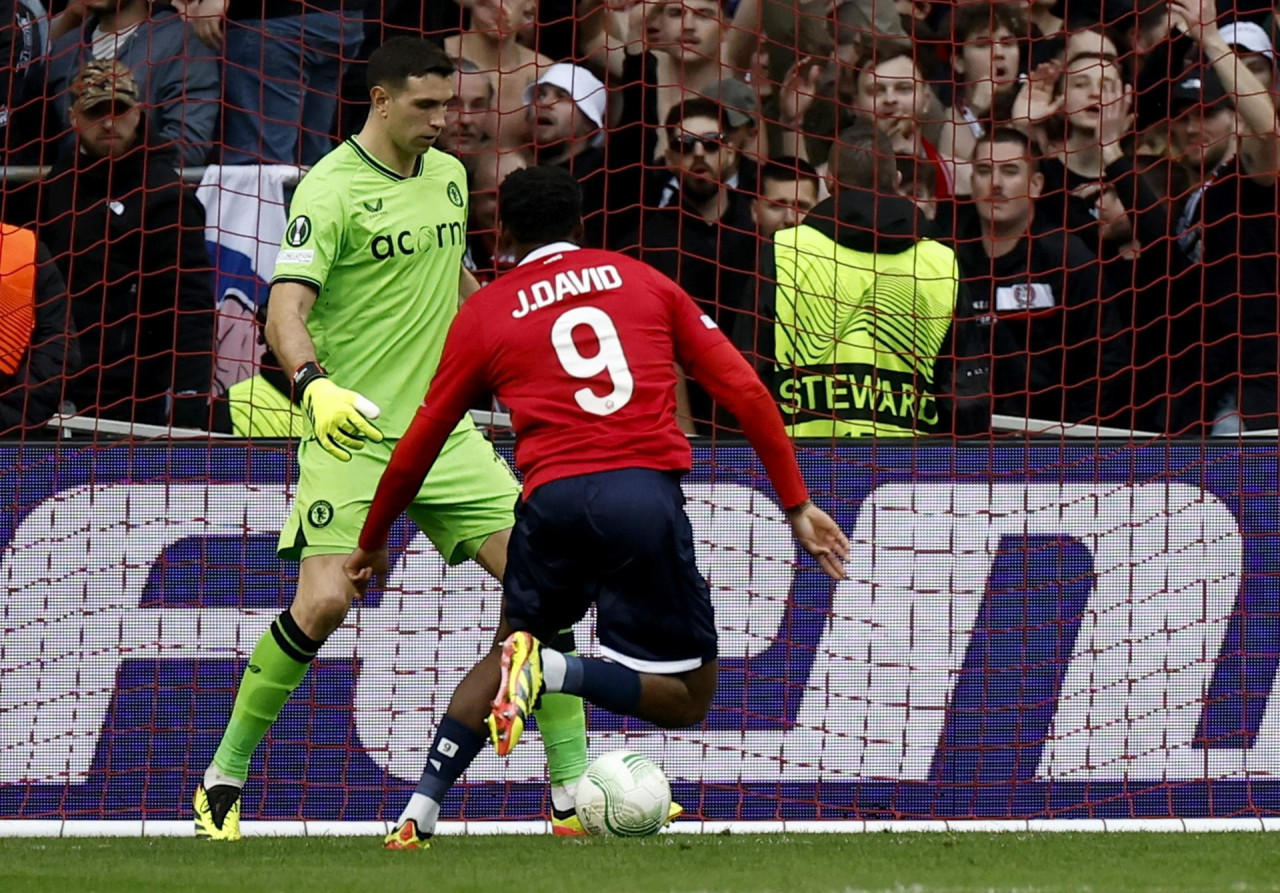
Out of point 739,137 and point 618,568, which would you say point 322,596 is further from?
point 739,137

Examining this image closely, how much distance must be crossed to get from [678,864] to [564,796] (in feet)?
4.40

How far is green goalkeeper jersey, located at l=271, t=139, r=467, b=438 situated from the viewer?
6.41 metres

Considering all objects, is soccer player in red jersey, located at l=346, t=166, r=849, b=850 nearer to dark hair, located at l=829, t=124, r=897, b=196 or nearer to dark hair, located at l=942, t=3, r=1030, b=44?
dark hair, located at l=829, t=124, r=897, b=196

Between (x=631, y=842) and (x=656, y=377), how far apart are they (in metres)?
1.35


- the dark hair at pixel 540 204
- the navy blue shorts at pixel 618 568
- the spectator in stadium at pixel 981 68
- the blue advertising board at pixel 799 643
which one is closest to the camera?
the navy blue shorts at pixel 618 568

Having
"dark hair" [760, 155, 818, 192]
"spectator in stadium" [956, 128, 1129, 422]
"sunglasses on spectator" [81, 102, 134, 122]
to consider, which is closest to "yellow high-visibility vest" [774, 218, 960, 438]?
"spectator in stadium" [956, 128, 1129, 422]

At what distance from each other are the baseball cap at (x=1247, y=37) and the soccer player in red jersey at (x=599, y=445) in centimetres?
323

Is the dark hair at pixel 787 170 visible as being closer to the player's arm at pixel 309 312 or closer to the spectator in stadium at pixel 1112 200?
the spectator in stadium at pixel 1112 200

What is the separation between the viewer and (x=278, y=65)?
8.40 metres

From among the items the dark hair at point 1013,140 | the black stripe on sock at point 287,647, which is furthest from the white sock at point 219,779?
the dark hair at point 1013,140

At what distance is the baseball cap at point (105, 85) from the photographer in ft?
25.8

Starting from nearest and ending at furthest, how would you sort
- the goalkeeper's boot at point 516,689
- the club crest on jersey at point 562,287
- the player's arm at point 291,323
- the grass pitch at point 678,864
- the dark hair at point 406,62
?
the grass pitch at point 678,864 → the goalkeeper's boot at point 516,689 → the club crest on jersey at point 562,287 → the player's arm at point 291,323 → the dark hair at point 406,62

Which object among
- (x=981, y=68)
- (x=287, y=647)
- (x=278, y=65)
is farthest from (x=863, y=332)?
(x=278, y=65)

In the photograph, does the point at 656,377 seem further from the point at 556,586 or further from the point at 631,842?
the point at 631,842
